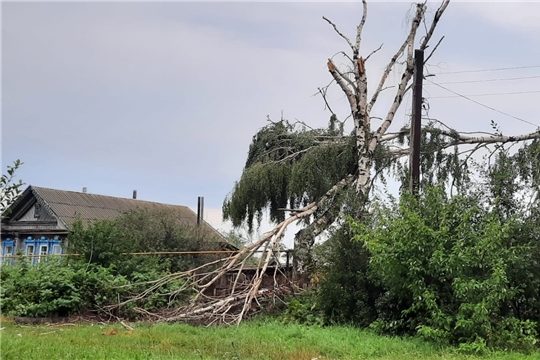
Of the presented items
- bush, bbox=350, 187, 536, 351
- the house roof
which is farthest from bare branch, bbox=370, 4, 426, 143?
the house roof

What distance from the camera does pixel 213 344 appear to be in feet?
34.2

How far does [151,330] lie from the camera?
12.4 m

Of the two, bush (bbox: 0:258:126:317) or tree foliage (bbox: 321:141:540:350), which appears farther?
bush (bbox: 0:258:126:317)

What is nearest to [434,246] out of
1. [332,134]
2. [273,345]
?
[273,345]

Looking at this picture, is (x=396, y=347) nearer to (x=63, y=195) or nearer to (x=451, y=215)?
(x=451, y=215)

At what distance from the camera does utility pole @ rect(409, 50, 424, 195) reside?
14.2m

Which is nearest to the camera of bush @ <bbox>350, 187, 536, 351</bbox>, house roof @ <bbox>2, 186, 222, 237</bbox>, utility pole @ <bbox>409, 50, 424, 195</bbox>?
bush @ <bbox>350, 187, 536, 351</bbox>

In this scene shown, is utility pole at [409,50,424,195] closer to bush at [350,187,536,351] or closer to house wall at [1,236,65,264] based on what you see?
bush at [350,187,536,351]

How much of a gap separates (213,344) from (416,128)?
23.7 feet

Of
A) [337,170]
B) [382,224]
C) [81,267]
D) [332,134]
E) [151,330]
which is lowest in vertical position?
[151,330]

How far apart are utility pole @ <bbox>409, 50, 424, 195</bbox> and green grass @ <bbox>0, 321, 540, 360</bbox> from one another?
3788mm

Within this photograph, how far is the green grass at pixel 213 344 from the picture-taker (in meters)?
8.72

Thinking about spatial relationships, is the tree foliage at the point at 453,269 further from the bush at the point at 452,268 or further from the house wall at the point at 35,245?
the house wall at the point at 35,245

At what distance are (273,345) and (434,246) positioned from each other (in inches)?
148
